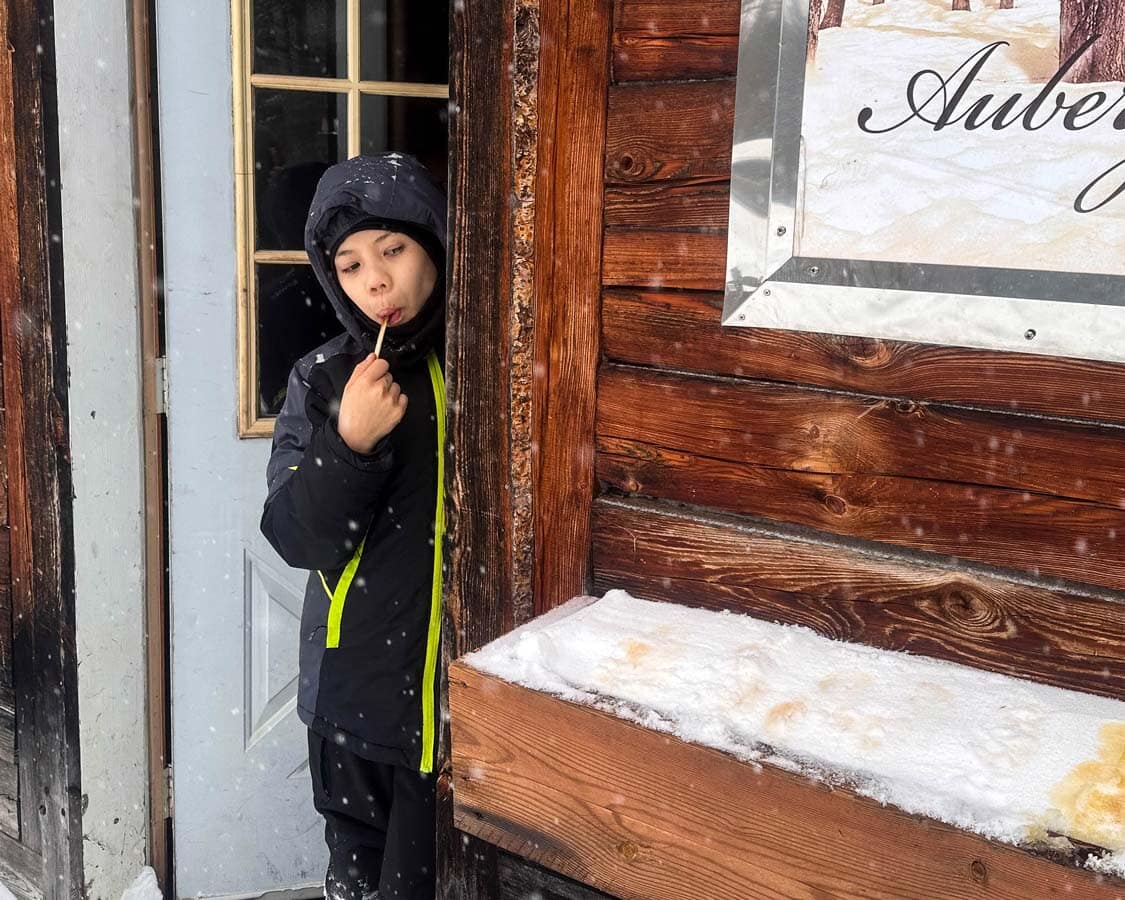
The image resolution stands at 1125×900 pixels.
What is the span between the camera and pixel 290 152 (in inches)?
99.3

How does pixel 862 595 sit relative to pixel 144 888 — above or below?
above

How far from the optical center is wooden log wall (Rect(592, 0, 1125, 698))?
119 cm

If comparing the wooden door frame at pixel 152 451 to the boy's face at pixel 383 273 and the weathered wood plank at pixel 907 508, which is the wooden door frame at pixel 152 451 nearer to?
the boy's face at pixel 383 273

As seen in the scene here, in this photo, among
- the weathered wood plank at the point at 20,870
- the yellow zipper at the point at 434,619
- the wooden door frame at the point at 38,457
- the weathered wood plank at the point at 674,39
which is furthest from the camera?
the weathered wood plank at the point at 20,870

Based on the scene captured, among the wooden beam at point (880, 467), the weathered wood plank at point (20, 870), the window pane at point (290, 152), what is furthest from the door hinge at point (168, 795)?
the wooden beam at point (880, 467)

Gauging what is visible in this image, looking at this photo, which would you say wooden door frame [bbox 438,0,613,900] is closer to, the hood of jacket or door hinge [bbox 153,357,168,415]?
the hood of jacket

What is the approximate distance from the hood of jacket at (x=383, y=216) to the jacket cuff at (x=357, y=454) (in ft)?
0.72

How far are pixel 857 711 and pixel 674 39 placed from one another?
2.96ft

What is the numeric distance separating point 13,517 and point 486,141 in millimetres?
1709

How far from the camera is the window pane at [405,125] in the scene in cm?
259

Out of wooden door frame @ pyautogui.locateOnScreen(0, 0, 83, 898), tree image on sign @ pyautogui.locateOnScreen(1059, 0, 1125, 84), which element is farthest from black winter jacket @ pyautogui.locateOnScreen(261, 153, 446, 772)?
tree image on sign @ pyautogui.locateOnScreen(1059, 0, 1125, 84)

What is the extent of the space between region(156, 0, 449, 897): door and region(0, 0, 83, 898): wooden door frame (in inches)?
9.4

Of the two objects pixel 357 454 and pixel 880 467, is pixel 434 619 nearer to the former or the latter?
pixel 357 454

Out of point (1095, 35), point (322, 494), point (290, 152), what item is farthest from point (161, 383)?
point (1095, 35)
